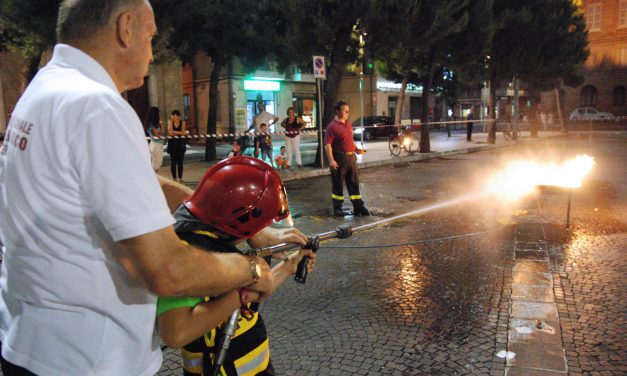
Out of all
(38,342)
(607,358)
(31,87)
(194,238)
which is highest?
(31,87)

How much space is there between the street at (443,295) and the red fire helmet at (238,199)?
1.96 meters

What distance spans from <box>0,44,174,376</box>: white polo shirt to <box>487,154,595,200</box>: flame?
7.16 meters

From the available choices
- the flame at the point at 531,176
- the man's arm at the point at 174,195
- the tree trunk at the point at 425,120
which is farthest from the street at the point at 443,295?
the tree trunk at the point at 425,120

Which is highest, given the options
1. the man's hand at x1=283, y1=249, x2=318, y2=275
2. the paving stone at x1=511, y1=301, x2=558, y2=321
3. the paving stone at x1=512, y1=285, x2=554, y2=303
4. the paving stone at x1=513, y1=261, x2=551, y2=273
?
the man's hand at x1=283, y1=249, x2=318, y2=275

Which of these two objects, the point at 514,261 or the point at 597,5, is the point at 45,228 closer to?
the point at 514,261

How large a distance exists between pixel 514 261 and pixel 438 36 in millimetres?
13012

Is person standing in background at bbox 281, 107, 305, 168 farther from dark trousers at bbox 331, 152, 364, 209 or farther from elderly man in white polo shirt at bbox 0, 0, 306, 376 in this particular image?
elderly man in white polo shirt at bbox 0, 0, 306, 376

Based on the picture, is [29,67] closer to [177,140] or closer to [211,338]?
[177,140]

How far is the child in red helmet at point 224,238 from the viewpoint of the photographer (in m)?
1.50

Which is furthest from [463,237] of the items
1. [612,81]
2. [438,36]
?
[612,81]

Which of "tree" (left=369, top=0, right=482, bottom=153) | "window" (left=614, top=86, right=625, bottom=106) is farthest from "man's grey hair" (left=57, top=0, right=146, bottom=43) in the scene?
"window" (left=614, top=86, right=625, bottom=106)

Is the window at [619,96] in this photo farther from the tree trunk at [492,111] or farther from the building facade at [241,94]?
the tree trunk at [492,111]

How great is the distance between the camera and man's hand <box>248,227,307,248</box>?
201cm

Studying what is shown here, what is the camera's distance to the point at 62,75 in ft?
4.13
